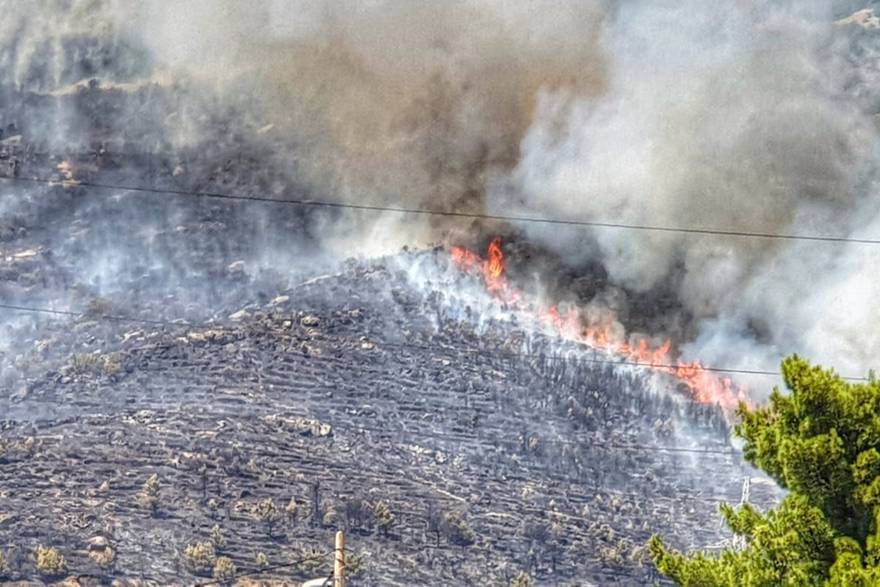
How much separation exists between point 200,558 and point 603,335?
24468mm

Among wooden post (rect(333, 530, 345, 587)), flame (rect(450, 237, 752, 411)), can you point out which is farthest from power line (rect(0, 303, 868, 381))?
wooden post (rect(333, 530, 345, 587))

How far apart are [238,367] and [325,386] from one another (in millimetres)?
4118

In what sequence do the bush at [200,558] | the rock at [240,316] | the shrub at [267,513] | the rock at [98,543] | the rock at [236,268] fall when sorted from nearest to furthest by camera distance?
the bush at [200,558] < the rock at [98,543] < the shrub at [267,513] < the rock at [240,316] < the rock at [236,268]

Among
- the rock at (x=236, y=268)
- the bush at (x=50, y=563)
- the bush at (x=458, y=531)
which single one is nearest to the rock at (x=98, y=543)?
the bush at (x=50, y=563)

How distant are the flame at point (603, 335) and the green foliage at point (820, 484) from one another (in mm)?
52185

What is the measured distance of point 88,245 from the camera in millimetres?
86375

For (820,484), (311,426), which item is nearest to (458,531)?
(311,426)

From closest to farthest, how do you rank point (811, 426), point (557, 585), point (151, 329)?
point (811, 426), point (557, 585), point (151, 329)

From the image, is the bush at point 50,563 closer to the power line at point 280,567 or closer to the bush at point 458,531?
the power line at point 280,567

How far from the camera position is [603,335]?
82.8 meters

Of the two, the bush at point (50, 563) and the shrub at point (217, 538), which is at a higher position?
the shrub at point (217, 538)

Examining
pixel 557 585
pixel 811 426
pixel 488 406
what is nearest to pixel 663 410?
pixel 488 406

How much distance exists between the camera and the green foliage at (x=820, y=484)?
84.8ft

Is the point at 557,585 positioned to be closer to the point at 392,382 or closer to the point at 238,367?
the point at 392,382
